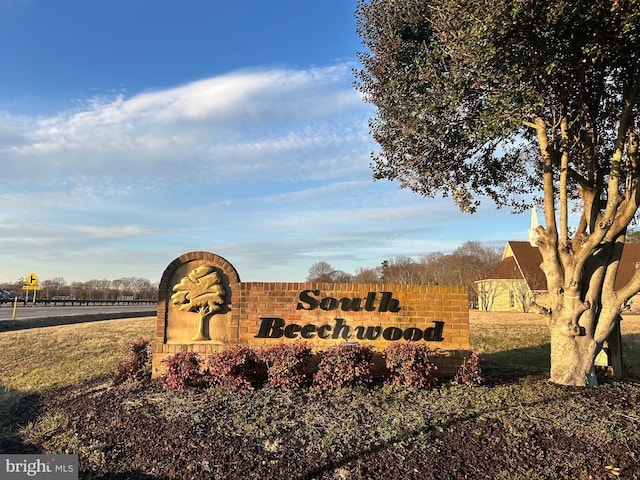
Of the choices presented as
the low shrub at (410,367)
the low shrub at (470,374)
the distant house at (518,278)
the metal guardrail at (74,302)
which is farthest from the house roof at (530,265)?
the metal guardrail at (74,302)

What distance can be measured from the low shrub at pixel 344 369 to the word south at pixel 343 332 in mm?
1079

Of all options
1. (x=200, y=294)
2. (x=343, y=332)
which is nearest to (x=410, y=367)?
(x=343, y=332)

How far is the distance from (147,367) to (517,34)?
8.68 metres

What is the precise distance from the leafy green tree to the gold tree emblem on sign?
4.29m

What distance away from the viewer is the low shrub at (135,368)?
28.1ft

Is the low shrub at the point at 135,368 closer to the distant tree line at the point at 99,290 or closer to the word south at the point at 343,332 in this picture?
the word south at the point at 343,332

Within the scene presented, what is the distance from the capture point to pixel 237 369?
752 cm

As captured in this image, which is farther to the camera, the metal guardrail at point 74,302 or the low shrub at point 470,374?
the metal guardrail at point 74,302

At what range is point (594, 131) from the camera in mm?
8328

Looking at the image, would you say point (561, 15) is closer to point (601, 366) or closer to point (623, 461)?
point (623, 461)

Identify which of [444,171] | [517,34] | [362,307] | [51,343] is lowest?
[51,343]

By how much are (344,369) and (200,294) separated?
325 cm

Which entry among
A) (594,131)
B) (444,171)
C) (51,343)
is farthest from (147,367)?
(594,131)

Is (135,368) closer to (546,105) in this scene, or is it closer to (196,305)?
(196,305)
